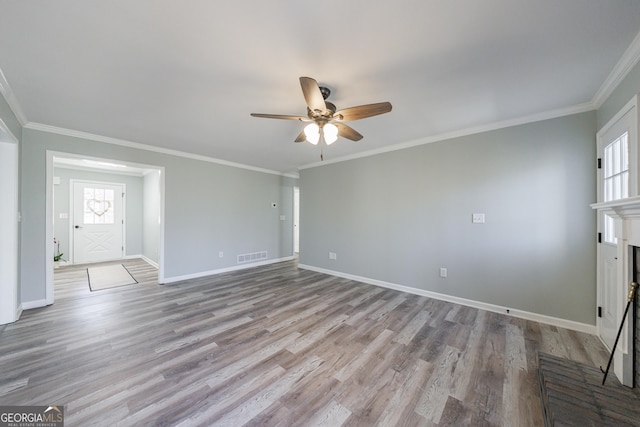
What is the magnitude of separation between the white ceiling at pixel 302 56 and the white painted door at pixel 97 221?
3.70 meters

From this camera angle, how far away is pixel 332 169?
192 inches

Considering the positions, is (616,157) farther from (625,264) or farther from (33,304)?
(33,304)

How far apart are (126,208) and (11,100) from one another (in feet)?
15.0

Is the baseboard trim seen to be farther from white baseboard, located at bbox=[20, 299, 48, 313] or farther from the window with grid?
the window with grid

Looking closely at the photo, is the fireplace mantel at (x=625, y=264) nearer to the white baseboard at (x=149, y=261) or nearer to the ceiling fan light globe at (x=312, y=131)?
the ceiling fan light globe at (x=312, y=131)

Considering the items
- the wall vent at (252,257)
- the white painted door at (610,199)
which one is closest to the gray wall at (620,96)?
the white painted door at (610,199)

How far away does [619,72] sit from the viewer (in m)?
1.86

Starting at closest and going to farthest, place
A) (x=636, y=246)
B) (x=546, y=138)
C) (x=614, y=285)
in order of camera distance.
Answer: (x=636, y=246) → (x=614, y=285) → (x=546, y=138)

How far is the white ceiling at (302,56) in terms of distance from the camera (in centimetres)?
135

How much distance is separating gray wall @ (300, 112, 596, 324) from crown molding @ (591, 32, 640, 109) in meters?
0.30

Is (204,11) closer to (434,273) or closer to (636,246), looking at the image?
(636,246)

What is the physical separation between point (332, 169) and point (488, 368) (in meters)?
3.93

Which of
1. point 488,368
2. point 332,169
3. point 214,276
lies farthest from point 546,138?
point 214,276

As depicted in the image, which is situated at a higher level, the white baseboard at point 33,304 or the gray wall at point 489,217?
the gray wall at point 489,217
